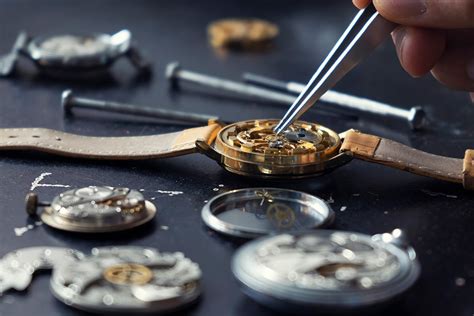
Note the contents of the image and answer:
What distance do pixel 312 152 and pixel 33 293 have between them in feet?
1.17

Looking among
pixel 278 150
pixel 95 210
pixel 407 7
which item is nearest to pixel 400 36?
pixel 407 7

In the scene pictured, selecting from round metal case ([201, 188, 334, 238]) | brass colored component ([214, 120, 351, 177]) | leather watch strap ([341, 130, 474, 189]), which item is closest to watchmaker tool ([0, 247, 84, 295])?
round metal case ([201, 188, 334, 238])

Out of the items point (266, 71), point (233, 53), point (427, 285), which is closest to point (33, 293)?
point (427, 285)

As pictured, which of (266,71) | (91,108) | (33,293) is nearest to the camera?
(33,293)

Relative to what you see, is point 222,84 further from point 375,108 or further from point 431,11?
point 431,11

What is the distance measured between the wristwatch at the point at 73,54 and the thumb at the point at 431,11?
60 centimetres

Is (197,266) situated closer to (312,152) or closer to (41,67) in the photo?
(312,152)

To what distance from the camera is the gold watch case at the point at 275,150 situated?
1.03 m

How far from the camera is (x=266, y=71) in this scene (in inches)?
62.6

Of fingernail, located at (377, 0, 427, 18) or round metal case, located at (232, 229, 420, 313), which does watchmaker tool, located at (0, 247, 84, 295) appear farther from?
fingernail, located at (377, 0, 427, 18)

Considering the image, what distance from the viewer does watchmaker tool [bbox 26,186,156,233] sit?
35.2 inches

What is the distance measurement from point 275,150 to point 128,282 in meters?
0.31

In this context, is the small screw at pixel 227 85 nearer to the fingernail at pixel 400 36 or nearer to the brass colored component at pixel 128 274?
the fingernail at pixel 400 36

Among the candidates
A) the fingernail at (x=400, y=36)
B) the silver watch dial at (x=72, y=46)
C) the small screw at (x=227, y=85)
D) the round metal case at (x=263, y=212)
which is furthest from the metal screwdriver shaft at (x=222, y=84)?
the round metal case at (x=263, y=212)
